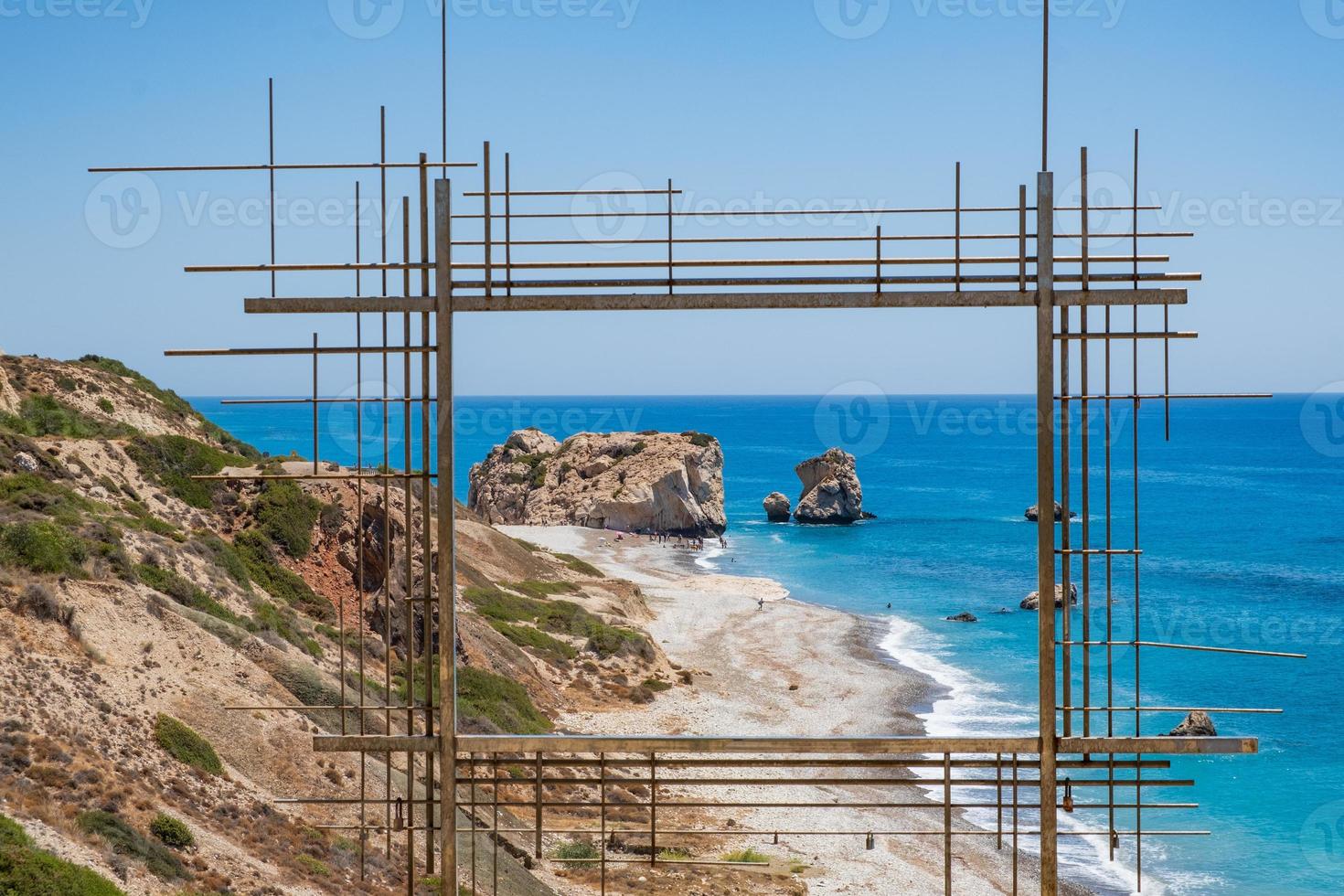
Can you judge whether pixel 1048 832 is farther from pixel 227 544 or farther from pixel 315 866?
pixel 227 544

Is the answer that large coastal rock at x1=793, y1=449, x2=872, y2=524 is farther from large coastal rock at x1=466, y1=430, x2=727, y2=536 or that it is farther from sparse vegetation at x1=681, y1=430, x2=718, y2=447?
sparse vegetation at x1=681, y1=430, x2=718, y2=447

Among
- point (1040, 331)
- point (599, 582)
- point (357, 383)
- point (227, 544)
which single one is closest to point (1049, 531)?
point (1040, 331)

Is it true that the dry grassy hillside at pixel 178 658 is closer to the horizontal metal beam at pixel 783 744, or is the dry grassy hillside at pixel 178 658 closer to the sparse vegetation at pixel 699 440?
the horizontal metal beam at pixel 783 744

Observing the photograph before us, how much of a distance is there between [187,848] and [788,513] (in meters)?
93.3

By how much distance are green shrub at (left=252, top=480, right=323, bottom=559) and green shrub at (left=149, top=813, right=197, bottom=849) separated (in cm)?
1485

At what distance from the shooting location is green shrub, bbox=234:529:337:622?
85.6 ft

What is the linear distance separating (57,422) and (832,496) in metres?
75.6

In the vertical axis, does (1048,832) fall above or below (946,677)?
above

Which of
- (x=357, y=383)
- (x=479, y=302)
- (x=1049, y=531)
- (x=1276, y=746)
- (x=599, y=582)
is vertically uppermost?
(x=479, y=302)

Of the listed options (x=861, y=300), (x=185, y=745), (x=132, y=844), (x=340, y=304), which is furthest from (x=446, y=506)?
(x=185, y=745)

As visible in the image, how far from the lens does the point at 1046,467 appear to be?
285 inches

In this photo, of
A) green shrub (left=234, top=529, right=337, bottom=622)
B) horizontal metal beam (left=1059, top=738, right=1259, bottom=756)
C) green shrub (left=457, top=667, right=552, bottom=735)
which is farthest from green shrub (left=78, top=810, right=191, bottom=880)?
green shrub (left=234, top=529, right=337, bottom=622)

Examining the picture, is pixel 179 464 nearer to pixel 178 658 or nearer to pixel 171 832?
pixel 178 658

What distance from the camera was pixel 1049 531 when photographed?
286 inches
